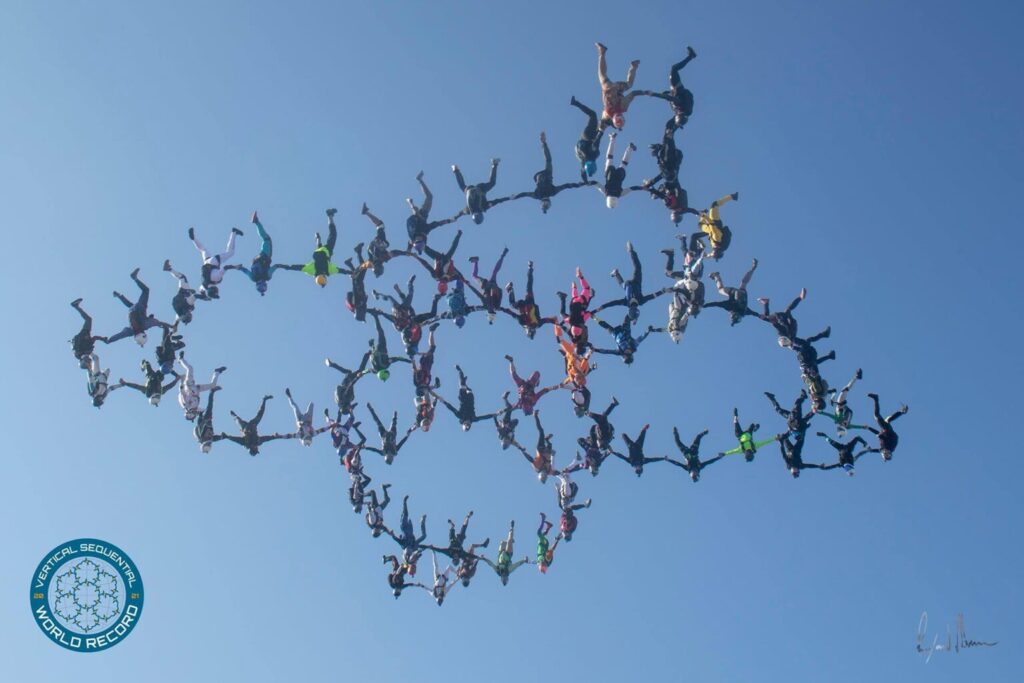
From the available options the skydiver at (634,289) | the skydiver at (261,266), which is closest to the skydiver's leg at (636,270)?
the skydiver at (634,289)

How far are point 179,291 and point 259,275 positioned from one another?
1149 millimetres

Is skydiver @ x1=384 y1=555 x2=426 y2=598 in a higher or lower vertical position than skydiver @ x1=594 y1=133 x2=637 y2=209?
lower

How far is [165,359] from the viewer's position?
19656mm

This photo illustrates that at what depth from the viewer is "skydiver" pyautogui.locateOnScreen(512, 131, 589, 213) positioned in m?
18.6

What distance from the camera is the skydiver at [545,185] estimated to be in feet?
61.1

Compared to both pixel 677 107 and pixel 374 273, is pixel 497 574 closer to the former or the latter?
pixel 374 273

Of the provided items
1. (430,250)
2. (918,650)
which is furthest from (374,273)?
(918,650)

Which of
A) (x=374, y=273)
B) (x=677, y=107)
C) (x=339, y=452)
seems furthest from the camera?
(x=339, y=452)

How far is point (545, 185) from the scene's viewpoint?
18625 mm

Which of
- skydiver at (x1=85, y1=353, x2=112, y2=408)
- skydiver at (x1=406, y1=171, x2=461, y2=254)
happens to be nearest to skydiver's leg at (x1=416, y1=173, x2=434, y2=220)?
skydiver at (x1=406, y1=171, x2=461, y2=254)

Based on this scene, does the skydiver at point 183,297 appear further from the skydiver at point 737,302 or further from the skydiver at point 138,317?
the skydiver at point 737,302

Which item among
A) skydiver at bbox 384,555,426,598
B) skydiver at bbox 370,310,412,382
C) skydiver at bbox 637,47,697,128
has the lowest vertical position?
skydiver at bbox 384,555,426,598

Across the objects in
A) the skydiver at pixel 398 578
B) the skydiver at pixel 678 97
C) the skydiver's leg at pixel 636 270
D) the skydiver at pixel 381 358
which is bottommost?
the skydiver at pixel 398 578

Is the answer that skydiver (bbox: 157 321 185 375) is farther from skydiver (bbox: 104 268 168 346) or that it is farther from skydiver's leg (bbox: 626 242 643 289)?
skydiver's leg (bbox: 626 242 643 289)
